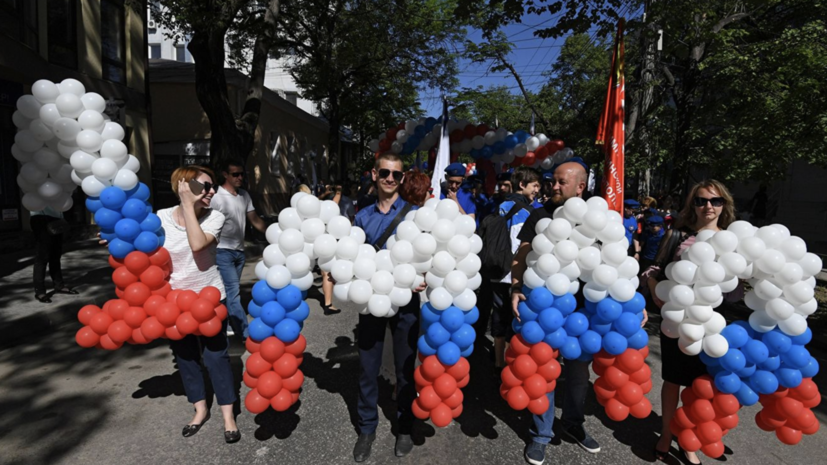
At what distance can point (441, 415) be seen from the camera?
2.72m

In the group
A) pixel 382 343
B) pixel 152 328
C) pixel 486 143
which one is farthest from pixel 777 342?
pixel 486 143

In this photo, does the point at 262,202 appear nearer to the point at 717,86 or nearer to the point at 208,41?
the point at 208,41

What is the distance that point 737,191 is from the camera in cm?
2133

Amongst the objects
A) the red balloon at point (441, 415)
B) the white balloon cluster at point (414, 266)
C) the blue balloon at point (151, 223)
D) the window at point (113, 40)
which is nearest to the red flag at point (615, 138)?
the white balloon cluster at point (414, 266)

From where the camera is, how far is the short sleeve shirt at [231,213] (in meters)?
4.49

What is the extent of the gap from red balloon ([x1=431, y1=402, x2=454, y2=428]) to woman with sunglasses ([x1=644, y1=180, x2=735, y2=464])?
1425 millimetres

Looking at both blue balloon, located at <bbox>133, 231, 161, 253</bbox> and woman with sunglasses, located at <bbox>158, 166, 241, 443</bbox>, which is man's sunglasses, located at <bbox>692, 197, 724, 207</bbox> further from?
blue balloon, located at <bbox>133, 231, 161, 253</bbox>

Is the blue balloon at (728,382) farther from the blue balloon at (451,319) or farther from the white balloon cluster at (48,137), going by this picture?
the white balloon cluster at (48,137)

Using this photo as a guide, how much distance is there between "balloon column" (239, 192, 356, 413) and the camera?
2699 millimetres

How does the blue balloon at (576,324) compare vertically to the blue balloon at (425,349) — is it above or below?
above

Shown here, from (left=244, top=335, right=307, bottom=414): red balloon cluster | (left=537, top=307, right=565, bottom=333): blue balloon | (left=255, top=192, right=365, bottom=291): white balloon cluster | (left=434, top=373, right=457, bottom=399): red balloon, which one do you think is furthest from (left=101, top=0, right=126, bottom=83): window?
(left=537, top=307, right=565, bottom=333): blue balloon

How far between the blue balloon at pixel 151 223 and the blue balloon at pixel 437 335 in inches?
73.6

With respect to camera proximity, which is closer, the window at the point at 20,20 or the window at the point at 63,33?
the window at the point at 20,20

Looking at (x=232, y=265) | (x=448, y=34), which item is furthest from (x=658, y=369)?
(x=448, y=34)
